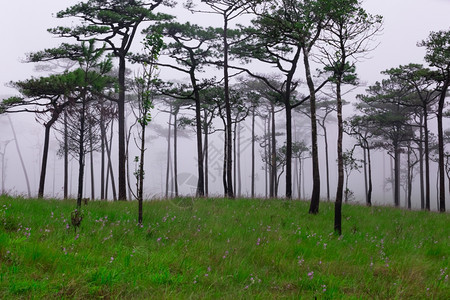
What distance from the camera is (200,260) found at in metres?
4.72

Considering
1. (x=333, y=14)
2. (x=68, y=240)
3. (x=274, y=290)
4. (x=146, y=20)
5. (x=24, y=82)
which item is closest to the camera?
(x=274, y=290)

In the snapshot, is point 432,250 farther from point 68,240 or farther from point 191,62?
point 191,62

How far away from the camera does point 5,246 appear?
13.3 ft

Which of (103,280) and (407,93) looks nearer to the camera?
(103,280)

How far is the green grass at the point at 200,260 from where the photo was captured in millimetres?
3496

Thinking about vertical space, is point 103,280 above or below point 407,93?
below

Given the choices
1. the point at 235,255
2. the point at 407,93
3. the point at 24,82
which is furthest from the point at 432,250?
the point at 407,93

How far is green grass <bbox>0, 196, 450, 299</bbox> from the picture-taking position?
3.50 m

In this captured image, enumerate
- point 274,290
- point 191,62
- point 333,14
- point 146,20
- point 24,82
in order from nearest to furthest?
point 274,290 < point 333,14 < point 24,82 < point 146,20 < point 191,62

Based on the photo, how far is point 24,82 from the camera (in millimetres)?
14500

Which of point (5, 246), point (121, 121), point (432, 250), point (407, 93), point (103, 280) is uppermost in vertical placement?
point (407, 93)

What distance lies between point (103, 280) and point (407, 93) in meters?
29.6

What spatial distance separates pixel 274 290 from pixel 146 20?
15609 mm

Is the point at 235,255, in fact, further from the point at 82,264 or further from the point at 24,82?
the point at 24,82
